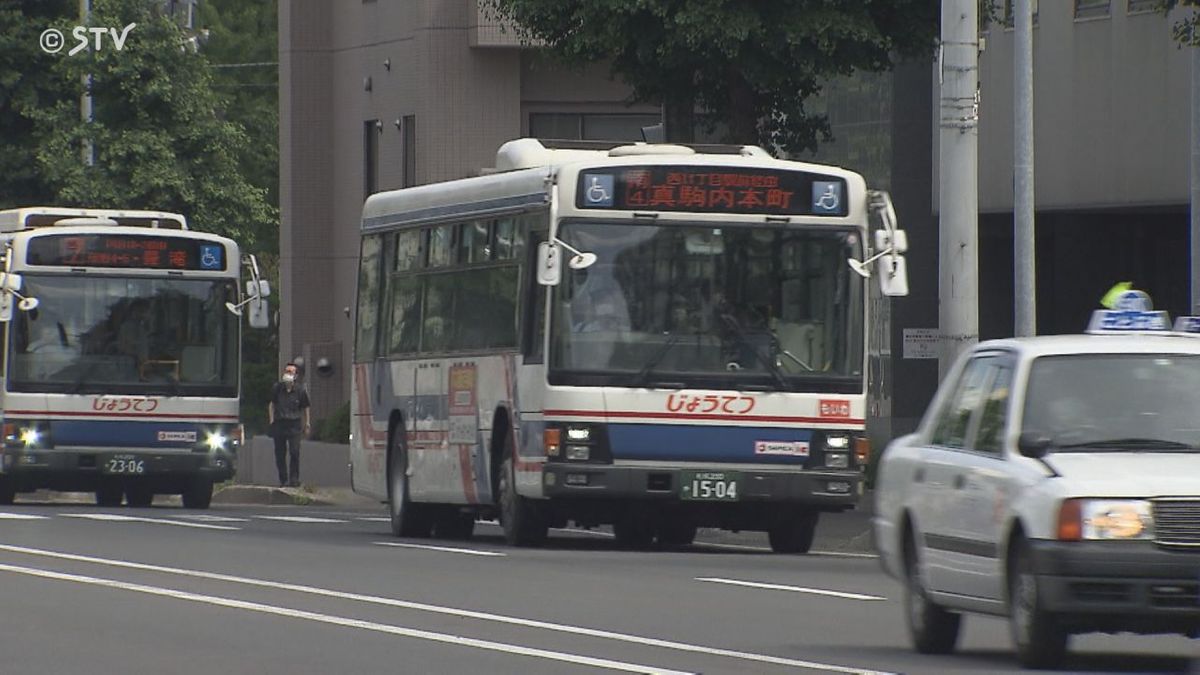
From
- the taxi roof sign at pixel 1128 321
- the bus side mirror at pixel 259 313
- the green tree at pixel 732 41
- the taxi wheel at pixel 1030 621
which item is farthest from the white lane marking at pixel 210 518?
the taxi wheel at pixel 1030 621

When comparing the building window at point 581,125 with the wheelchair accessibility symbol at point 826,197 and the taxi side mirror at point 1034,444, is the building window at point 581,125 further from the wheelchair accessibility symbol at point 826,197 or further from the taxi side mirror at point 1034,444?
the taxi side mirror at point 1034,444

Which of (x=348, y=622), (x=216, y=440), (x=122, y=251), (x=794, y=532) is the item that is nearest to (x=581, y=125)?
(x=216, y=440)

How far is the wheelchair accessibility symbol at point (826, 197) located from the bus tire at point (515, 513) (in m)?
2.91

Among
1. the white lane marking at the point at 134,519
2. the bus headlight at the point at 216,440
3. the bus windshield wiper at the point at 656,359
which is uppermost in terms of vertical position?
the bus windshield wiper at the point at 656,359

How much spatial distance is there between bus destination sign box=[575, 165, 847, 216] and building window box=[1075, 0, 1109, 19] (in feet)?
46.3

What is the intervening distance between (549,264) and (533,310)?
1.00 m

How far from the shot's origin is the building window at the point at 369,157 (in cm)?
4706

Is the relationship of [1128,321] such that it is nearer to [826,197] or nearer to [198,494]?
[826,197]

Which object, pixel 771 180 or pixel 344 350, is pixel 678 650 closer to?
pixel 771 180

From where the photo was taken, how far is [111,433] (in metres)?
31.3

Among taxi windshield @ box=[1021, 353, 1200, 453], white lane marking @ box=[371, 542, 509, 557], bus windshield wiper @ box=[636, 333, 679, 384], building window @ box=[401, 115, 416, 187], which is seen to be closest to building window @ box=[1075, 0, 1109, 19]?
building window @ box=[401, 115, 416, 187]

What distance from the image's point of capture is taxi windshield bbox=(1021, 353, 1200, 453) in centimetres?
1250

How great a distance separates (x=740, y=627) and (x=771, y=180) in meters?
7.29

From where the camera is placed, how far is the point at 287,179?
1934 inches
